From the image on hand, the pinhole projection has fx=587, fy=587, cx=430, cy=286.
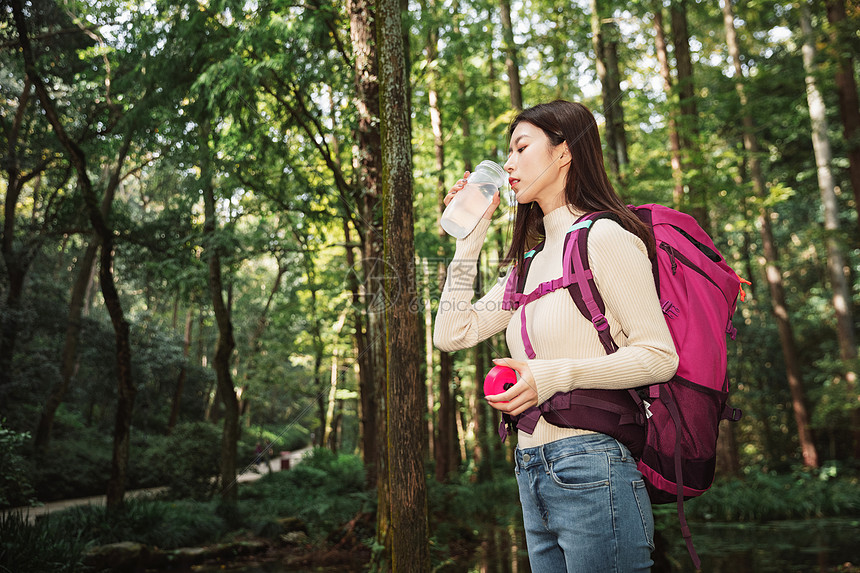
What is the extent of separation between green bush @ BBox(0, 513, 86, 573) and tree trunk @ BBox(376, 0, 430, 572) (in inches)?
177

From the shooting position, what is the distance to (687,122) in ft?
30.8

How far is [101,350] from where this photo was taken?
784 inches

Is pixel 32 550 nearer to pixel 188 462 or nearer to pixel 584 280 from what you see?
pixel 584 280

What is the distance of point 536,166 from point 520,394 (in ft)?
2.21

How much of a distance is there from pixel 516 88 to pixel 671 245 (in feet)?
34.7

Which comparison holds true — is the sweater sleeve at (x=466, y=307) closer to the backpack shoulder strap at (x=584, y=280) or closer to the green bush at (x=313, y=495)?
the backpack shoulder strap at (x=584, y=280)

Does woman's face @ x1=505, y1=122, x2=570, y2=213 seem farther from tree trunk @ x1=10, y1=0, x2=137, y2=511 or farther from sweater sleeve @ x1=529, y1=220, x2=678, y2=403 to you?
tree trunk @ x1=10, y1=0, x2=137, y2=511

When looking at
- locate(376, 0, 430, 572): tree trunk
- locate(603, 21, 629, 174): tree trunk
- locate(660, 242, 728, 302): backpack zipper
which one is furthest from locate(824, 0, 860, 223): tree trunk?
locate(660, 242, 728, 302): backpack zipper

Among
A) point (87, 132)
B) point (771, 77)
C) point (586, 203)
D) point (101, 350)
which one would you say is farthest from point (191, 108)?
point (101, 350)

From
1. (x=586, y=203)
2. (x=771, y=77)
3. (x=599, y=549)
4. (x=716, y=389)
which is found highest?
(x=771, y=77)

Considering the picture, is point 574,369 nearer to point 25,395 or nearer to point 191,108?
point 191,108

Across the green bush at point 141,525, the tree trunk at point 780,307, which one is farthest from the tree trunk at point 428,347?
the tree trunk at point 780,307

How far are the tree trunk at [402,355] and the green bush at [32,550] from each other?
14.7 ft

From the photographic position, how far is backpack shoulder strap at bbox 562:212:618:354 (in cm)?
146
